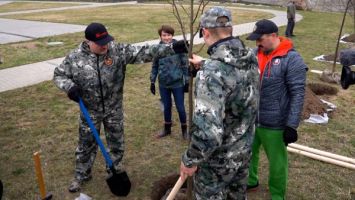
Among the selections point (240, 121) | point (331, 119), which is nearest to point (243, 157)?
point (240, 121)

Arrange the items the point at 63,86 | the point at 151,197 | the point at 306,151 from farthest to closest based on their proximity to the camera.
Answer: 1. the point at 306,151
2. the point at 151,197
3. the point at 63,86

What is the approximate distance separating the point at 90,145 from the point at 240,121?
2.17 metres

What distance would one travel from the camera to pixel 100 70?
→ 13.3 feet

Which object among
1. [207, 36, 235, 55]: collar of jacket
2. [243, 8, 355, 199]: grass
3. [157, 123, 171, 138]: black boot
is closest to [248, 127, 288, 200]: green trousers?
[243, 8, 355, 199]: grass

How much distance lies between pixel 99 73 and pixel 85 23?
15.6 meters

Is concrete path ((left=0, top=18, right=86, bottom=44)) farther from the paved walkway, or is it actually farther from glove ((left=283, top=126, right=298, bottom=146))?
glove ((left=283, top=126, right=298, bottom=146))

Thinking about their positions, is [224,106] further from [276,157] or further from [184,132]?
[184,132]

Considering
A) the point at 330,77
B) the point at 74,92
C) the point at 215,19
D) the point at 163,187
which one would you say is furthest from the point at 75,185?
the point at 330,77

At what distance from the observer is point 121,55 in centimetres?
417

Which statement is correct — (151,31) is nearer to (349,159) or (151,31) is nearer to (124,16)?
(124,16)

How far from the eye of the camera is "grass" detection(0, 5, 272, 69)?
38.8 ft

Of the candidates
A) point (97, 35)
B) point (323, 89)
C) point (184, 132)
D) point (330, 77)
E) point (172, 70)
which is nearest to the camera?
point (97, 35)

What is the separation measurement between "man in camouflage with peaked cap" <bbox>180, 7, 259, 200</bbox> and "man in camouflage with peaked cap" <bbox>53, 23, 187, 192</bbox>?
1223 mm

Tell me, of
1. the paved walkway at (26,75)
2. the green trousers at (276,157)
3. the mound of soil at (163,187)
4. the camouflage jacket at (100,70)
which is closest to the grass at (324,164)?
the green trousers at (276,157)
